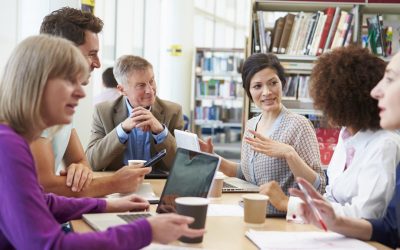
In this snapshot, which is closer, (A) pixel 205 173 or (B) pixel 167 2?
(A) pixel 205 173

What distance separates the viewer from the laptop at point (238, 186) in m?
2.16

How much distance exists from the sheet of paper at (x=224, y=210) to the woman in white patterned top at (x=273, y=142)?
360 mm

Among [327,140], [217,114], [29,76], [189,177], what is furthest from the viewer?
[217,114]

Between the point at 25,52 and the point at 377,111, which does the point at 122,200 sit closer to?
the point at 25,52

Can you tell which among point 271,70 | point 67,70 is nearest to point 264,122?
point 271,70

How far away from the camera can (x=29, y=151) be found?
3.88 ft

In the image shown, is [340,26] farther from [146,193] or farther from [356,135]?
[146,193]

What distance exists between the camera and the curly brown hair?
1826 millimetres

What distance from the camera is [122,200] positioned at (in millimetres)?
1700

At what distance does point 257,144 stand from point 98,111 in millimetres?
1202

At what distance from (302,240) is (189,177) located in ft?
1.27

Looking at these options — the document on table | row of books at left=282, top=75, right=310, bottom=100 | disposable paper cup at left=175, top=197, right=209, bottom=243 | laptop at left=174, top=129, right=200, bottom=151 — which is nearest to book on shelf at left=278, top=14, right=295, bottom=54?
row of books at left=282, top=75, right=310, bottom=100

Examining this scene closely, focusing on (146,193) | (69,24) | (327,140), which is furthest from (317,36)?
(146,193)

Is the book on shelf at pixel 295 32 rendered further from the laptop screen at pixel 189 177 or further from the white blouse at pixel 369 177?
the laptop screen at pixel 189 177
